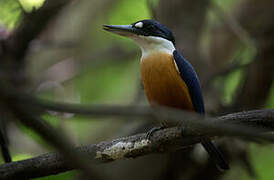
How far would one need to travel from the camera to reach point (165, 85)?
12.3ft

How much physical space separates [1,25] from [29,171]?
306cm

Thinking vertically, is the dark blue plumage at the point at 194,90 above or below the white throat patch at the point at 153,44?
below

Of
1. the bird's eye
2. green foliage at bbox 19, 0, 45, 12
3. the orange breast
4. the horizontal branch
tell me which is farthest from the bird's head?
green foliage at bbox 19, 0, 45, 12

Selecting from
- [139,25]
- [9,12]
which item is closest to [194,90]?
[139,25]

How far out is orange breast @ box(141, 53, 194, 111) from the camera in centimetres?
375

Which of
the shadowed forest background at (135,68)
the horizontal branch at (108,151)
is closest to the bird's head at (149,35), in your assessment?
the shadowed forest background at (135,68)

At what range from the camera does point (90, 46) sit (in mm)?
9602

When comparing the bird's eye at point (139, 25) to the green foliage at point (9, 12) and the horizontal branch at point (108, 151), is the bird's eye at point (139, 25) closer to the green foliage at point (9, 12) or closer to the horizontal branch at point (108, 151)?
the horizontal branch at point (108, 151)

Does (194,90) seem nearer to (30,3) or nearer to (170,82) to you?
(170,82)

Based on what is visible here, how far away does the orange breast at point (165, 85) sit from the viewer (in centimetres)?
375

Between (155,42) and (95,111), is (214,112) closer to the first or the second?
(155,42)

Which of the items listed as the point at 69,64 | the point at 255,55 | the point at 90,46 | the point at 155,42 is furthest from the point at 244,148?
the point at 90,46

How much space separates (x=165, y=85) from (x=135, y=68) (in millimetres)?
5195

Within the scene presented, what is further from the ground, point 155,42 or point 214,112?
point 155,42
